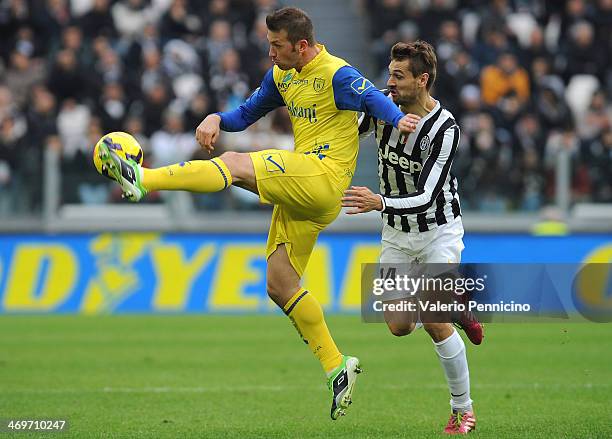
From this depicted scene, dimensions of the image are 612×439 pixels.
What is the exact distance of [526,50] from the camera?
19656mm

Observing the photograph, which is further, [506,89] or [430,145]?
[506,89]

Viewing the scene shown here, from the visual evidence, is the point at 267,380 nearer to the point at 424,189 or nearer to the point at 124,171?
the point at 424,189

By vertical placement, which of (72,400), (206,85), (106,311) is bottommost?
(106,311)

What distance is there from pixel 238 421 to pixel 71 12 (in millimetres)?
13162

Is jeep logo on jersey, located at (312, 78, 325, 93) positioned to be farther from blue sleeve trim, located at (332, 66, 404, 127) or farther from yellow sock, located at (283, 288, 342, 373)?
yellow sock, located at (283, 288, 342, 373)

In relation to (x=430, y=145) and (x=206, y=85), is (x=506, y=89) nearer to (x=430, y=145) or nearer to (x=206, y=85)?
(x=206, y=85)

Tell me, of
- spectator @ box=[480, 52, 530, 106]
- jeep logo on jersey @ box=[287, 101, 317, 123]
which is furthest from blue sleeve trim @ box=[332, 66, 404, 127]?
spectator @ box=[480, 52, 530, 106]

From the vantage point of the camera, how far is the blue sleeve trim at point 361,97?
715 centimetres

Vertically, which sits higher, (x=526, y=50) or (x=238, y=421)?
(x=526, y=50)

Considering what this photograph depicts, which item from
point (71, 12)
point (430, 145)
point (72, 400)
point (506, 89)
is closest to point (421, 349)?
point (72, 400)

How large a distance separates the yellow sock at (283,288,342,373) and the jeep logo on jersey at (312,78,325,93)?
1.36m

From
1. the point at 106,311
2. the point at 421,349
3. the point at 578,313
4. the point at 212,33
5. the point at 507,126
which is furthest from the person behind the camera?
the point at 212,33

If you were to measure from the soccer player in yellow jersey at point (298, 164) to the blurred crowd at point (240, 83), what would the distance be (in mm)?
8101

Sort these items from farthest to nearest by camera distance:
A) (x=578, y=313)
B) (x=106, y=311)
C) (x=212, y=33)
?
1. (x=212, y=33)
2. (x=106, y=311)
3. (x=578, y=313)
